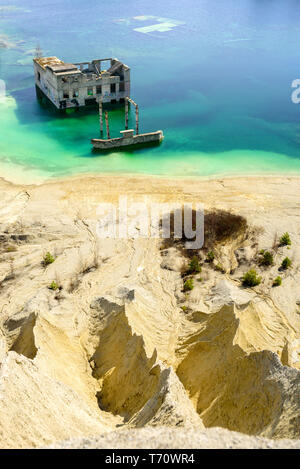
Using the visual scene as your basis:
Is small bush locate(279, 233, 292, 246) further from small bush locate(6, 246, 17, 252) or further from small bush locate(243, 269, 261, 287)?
small bush locate(6, 246, 17, 252)

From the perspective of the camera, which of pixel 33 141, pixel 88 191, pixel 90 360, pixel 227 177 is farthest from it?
pixel 33 141

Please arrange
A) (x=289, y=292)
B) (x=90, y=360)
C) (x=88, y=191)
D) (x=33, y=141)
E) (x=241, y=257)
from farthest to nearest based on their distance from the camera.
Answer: (x=33, y=141) < (x=88, y=191) < (x=241, y=257) < (x=289, y=292) < (x=90, y=360)

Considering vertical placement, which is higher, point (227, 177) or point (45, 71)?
point (45, 71)

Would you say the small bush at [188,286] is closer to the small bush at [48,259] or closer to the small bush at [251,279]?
the small bush at [251,279]

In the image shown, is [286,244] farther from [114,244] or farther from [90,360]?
[90,360]

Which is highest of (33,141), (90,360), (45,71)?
(45,71)

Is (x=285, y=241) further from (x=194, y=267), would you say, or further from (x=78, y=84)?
(x=78, y=84)

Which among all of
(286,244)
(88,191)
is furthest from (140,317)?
(88,191)

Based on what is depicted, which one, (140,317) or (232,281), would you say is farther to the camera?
(232,281)

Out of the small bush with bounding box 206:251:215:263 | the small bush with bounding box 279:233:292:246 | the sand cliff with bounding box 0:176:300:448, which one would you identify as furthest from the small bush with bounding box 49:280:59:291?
the small bush with bounding box 279:233:292:246
